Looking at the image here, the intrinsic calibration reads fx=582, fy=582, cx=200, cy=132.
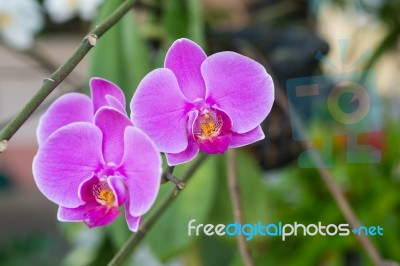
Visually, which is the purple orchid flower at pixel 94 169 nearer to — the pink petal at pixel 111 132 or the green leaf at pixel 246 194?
the pink petal at pixel 111 132

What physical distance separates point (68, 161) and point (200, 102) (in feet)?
0.13

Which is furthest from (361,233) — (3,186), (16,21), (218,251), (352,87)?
(3,186)

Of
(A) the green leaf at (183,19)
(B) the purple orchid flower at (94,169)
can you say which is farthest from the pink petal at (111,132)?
(A) the green leaf at (183,19)

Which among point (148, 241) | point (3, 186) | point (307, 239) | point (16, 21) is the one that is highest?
point (16, 21)

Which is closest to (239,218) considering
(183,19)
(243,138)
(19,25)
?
(243,138)

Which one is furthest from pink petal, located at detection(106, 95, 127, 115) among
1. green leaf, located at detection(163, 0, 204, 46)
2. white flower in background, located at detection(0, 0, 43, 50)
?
white flower in background, located at detection(0, 0, 43, 50)

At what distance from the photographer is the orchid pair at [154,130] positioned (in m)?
0.15

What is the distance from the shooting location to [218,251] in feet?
1.42

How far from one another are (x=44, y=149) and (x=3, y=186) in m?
1.17

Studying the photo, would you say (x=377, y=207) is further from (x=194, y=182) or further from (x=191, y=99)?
(x=191, y=99)

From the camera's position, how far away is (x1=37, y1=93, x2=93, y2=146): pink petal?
17 cm

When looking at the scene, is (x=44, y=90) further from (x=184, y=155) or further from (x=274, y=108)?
(x=274, y=108)

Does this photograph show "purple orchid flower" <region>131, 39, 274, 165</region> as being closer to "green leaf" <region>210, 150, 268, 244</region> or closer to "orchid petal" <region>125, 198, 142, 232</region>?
"orchid petal" <region>125, 198, 142, 232</region>

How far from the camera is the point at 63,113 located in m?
0.18
